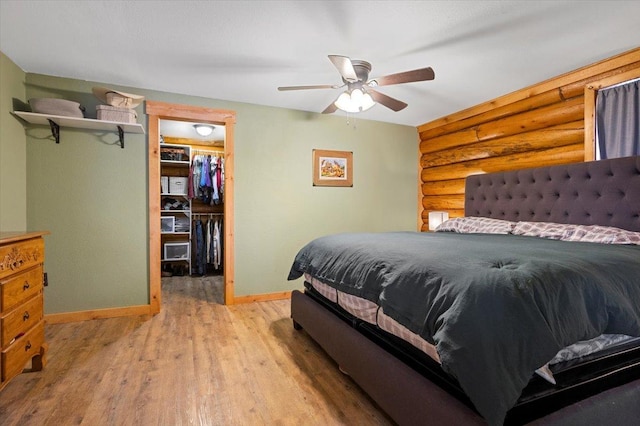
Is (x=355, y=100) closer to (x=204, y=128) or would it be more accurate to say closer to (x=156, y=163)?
(x=156, y=163)

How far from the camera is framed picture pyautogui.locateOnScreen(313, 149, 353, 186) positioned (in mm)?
3926

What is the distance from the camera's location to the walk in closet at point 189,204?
191 inches

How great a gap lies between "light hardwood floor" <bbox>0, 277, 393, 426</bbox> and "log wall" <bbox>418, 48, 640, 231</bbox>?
9.06 feet

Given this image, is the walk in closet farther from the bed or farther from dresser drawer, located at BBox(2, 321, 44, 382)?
the bed

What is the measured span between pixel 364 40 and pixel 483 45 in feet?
2.95

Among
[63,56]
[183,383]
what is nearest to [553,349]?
[183,383]

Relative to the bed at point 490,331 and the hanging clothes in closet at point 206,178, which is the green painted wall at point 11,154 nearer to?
the hanging clothes in closet at point 206,178

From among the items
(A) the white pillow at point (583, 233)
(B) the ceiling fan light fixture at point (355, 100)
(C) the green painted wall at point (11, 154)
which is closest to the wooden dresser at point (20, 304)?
(C) the green painted wall at point (11, 154)

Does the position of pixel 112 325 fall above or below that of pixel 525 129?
below

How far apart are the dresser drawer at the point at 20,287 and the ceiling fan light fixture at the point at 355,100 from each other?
7.72 feet

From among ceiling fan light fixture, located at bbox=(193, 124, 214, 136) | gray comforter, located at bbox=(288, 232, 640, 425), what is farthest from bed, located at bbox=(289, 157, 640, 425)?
ceiling fan light fixture, located at bbox=(193, 124, 214, 136)

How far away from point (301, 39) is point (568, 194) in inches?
99.8

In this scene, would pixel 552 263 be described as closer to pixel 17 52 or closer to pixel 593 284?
pixel 593 284

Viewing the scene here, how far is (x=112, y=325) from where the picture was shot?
280cm
